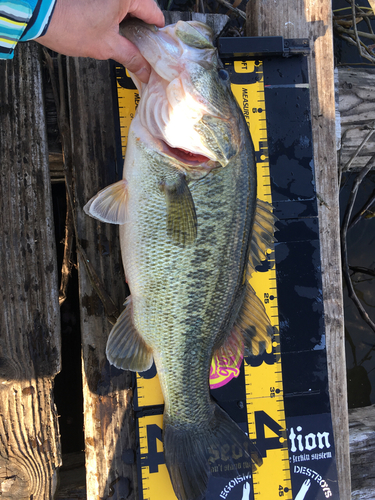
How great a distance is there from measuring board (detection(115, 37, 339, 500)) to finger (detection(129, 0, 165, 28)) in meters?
0.45

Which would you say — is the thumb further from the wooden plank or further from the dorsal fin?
the dorsal fin

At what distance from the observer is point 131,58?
1463mm

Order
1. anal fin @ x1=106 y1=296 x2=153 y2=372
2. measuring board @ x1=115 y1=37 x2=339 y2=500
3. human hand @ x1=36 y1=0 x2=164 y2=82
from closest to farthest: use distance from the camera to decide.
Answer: human hand @ x1=36 y1=0 x2=164 y2=82 → anal fin @ x1=106 y1=296 x2=153 y2=372 → measuring board @ x1=115 y1=37 x2=339 y2=500

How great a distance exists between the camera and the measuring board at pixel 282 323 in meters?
1.85

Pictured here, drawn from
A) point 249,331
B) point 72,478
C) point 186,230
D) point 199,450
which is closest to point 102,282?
point 186,230

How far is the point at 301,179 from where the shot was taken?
1.94m

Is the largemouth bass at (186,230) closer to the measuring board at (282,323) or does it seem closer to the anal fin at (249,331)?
the anal fin at (249,331)

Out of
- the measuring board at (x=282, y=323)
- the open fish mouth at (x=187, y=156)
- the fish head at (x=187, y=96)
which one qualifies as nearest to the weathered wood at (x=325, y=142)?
the measuring board at (x=282, y=323)

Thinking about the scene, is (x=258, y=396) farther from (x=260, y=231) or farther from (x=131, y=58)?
(x=131, y=58)

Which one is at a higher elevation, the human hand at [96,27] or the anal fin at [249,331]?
the human hand at [96,27]

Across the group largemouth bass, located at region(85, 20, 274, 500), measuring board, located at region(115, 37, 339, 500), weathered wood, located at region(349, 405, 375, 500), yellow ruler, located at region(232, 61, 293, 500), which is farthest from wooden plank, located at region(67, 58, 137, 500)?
weathered wood, located at region(349, 405, 375, 500)

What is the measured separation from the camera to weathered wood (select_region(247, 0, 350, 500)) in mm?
1958

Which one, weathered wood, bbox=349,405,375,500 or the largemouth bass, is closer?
the largemouth bass

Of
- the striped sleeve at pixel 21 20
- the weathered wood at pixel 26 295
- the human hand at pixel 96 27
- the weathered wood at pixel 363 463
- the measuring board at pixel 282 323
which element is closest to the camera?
the striped sleeve at pixel 21 20
